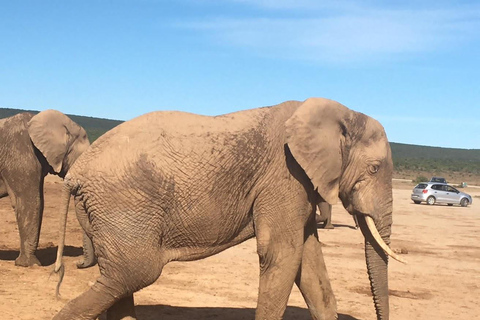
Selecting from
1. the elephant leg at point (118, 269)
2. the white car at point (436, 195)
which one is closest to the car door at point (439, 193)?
the white car at point (436, 195)

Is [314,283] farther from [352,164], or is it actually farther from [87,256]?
[87,256]

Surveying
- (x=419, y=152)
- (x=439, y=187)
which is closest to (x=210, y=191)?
(x=439, y=187)

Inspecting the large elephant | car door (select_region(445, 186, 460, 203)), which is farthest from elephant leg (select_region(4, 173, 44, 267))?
car door (select_region(445, 186, 460, 203))

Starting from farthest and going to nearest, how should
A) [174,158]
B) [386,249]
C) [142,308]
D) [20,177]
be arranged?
1. [20,177]
2. [142,308]
3. [386,249]
4. [174,158]

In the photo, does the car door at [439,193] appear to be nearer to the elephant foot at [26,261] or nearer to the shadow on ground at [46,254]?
the shadow on ground at [46,254]

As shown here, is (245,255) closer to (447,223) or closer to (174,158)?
(174,158)

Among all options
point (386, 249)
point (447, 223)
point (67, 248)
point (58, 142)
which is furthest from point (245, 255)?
point (447, 223)

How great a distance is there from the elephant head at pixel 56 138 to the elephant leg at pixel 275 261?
21.0 feet

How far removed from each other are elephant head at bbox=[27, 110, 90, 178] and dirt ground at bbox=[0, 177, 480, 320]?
6.22 ft

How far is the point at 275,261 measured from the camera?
6871mm

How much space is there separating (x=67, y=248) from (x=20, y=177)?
2.76 metres

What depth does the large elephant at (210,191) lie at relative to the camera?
21.7 feet

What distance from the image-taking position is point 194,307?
31.0 ft

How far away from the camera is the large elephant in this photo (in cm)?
661
